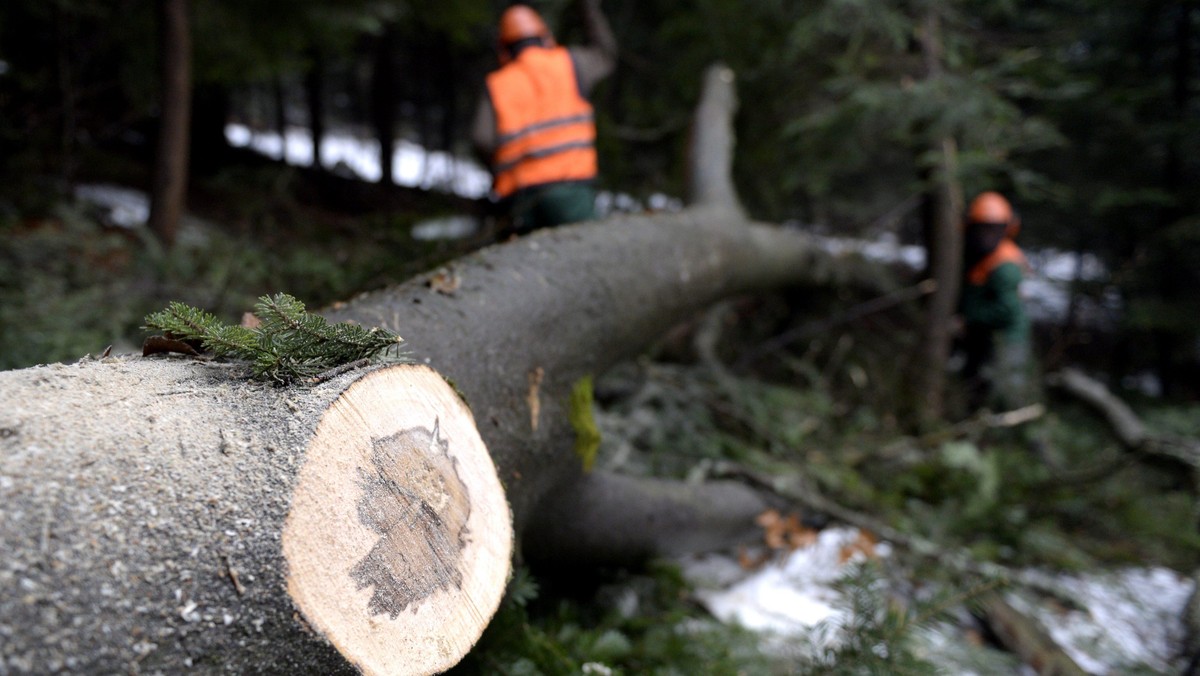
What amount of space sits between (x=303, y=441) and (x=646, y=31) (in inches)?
310

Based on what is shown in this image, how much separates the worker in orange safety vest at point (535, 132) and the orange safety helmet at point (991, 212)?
3404 millimetres

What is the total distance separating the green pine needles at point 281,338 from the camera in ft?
3.68

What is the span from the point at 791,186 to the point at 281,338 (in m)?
5.33

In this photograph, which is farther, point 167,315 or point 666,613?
point 666,613

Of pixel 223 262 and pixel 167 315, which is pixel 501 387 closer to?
pixel 167 315

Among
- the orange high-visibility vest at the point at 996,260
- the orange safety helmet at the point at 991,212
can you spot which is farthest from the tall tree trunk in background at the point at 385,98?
the orange high-visibility vest at the point at 996,260

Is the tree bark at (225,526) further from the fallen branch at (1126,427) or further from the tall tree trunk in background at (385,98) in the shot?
the tall tree trunk in background at (385,98)

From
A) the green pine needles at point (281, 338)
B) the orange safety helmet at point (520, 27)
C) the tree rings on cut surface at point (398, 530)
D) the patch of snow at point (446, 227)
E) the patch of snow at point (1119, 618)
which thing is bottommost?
the patch of snow at point (1119, 618)

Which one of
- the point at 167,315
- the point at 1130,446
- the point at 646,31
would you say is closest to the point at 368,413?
the point at 167,315

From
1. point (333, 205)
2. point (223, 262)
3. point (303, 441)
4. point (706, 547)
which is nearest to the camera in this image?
point (303, 441)

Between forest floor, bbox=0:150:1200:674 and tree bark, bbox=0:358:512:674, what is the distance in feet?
2.14

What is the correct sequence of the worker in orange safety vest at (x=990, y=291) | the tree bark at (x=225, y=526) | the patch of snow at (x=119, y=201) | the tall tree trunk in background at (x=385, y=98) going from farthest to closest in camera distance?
the tall tree trunk in background at (x=385, y=98) → the patch of snow at (x=119, y=201) → the worker in orange safety vest at (x=990, y=291) → the tree bark at (x=225, y=526)

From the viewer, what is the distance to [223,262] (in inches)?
182

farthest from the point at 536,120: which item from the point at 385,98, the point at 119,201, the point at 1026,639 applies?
the point at 385,98
